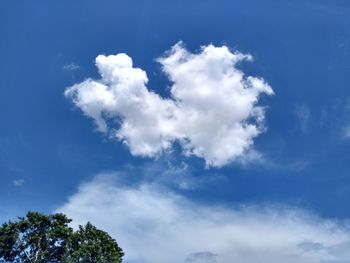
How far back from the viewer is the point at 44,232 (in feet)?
317

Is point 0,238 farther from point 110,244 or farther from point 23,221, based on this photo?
point 110,244

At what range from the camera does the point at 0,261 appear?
95938 mm

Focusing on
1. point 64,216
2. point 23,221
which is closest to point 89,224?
point 64,216

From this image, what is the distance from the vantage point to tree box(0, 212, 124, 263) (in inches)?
3748

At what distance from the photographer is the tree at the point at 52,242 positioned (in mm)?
95188

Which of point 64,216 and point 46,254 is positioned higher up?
point 64,216

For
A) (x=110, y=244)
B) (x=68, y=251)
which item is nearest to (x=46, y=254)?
(x=68, y=251)

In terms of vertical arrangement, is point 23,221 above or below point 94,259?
above

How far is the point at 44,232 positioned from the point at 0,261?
31.4 ft

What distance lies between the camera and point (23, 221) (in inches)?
3780

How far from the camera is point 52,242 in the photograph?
96.9 metres

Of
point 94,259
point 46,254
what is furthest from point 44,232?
point 94,259

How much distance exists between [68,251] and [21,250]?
335 inches

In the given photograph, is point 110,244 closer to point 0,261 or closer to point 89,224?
point 89,224
